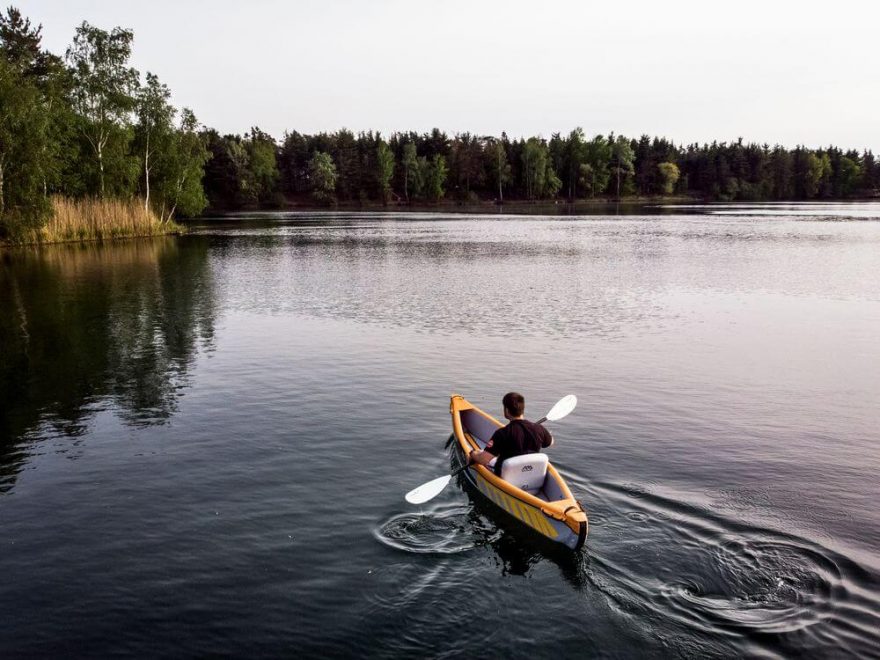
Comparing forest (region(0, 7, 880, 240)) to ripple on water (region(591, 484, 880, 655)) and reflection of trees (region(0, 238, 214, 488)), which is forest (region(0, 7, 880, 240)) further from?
ripple on water (region(591, 484, 880, 655))

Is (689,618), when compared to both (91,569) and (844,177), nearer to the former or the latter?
(91,569)

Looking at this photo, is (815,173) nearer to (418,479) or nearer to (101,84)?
(101,84)

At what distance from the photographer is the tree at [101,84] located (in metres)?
59.4

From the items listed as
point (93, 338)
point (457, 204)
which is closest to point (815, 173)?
point (457, 204)

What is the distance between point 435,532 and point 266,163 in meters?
144

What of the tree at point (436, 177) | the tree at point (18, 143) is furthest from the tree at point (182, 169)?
the tree at point (436, 177)

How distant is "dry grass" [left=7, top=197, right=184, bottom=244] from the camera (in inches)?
2071

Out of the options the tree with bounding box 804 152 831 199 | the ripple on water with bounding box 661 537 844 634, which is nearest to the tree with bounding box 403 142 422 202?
the tree with bounding box 804 152 831 199

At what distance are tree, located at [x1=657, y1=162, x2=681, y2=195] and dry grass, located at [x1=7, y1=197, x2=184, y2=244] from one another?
133231 millimetres

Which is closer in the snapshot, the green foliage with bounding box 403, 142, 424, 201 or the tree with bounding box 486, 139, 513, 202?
the green foliage with bounding box 403, 142, 424, 201

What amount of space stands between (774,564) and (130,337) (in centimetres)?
2135

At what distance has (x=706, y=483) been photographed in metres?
11.4

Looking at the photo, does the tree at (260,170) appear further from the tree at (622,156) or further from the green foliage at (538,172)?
the tree at (622,156)

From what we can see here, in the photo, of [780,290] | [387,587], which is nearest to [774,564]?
[387,587]
